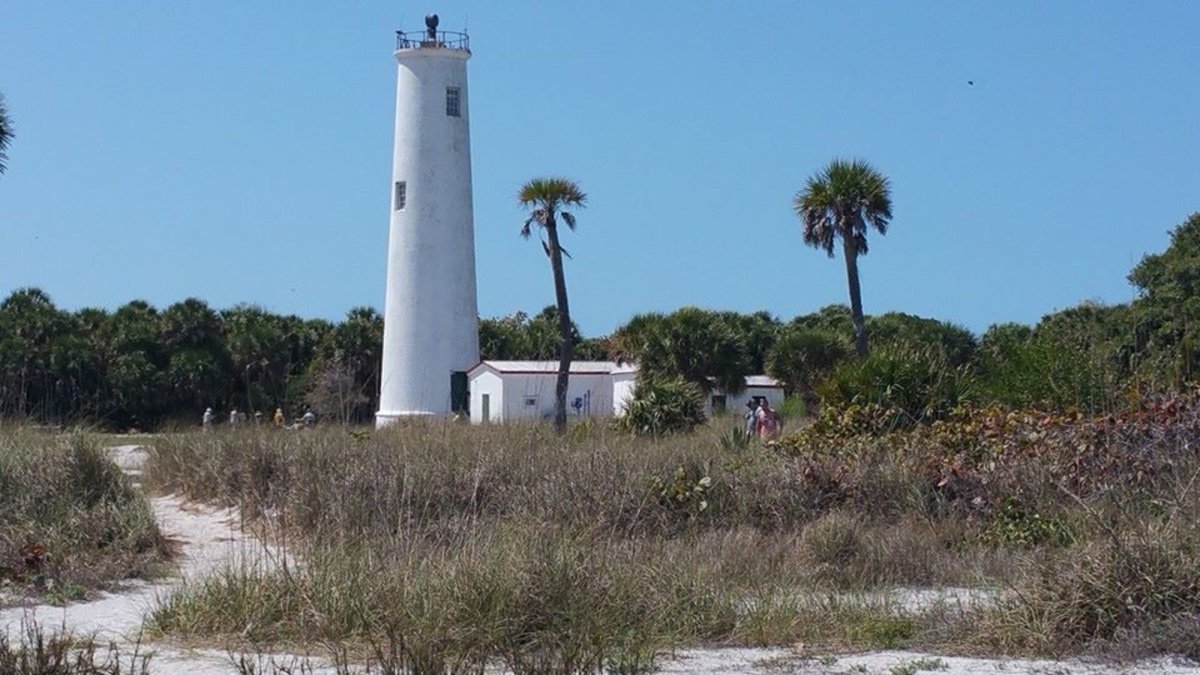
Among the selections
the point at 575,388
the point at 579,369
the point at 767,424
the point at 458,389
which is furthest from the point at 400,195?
the point at 767,424

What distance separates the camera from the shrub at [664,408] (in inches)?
984

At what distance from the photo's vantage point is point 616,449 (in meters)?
16.9

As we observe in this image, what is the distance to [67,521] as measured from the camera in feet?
46.9

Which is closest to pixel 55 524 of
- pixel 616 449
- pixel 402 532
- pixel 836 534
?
pixel 402 532

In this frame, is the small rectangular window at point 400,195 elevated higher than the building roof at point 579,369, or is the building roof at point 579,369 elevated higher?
the small rectangular window at point 400,195

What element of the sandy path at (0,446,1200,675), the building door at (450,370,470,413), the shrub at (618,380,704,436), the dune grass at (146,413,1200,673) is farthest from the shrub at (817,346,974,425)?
the building door at (450,370,470,413)

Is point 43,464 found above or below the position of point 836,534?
above

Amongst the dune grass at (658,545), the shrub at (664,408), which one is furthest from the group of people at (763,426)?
the shrub at (664,408)

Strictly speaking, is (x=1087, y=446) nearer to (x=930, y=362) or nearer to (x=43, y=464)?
(x=930, y=362)

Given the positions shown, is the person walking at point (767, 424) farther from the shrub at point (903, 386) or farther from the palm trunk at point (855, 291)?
the palm trunk at point (855, 291)

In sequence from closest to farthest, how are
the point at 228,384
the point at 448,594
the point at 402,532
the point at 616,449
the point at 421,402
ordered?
the point at 448,594, the point at 402,532, the point at 616,449, the point at 421,402, the point at 228,384

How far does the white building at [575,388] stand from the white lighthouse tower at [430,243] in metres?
0.75

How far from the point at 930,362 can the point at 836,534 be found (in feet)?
22.2

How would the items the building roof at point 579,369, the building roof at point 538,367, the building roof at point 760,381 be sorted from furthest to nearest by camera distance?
the building roof at point 760,381 → the building roof at point 579,369 → the building roof at point 538,367
